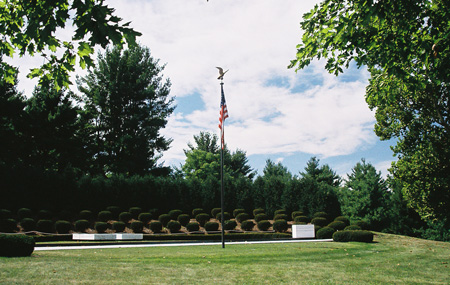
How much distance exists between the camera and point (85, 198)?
2908 centimetres

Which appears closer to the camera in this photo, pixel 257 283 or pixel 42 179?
pixel 257 283

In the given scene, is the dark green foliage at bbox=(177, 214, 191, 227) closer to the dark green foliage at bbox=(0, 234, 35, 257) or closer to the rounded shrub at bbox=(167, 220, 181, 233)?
the rounded shrub at bbox=(167, 220, 181, 233)

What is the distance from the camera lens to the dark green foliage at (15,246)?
10.4 metres

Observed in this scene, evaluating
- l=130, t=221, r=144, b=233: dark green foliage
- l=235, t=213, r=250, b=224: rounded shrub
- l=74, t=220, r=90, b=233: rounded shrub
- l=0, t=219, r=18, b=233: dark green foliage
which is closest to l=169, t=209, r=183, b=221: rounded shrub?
l=130, t=221, r=144, b=233: dark green foliage

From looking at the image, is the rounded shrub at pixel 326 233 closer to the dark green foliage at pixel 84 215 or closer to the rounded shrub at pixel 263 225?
the rounded shrub at pixel 263 225

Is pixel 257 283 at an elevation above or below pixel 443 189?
below

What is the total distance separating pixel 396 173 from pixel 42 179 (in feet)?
86.5

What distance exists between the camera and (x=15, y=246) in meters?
10.5

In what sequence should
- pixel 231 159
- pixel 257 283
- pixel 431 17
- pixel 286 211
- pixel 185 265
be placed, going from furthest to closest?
pixel 231 159
pixel 286 211
pixel 185 265
pixel 431 17
pixel 257 283

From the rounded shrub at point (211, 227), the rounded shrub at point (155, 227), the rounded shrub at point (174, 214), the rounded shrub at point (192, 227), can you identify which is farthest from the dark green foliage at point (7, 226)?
the rounded shrub at point (211, 227)

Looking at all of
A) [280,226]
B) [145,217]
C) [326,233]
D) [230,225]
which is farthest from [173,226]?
[326,233]

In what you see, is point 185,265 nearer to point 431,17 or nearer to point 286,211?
point 431,17

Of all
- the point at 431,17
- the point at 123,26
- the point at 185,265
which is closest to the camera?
the point at 123,26

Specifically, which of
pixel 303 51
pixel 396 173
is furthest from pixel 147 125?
pixel 303 51
